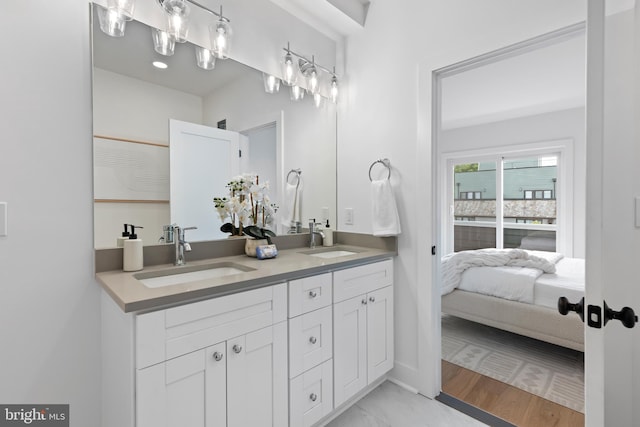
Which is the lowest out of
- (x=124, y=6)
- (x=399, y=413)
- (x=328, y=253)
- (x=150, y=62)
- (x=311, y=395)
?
(x=399, y=413)

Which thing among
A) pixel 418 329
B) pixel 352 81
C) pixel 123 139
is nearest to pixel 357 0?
pixel 352 81

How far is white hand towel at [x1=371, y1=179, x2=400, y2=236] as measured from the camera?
2055 mm

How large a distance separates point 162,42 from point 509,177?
17.0ft

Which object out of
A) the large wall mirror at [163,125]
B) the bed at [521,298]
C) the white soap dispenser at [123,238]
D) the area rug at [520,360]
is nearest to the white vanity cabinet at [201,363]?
the white soap dispenser at [123,238]

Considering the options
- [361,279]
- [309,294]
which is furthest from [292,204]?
[309,294]

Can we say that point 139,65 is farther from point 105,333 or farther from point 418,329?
point 418,329

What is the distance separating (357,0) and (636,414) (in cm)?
274

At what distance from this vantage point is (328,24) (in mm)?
2293

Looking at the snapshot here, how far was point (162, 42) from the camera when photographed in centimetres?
157

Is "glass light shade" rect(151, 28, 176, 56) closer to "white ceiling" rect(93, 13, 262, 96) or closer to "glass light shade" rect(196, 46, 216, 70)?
"white ceiling" rect(93, 13, 262, 96)

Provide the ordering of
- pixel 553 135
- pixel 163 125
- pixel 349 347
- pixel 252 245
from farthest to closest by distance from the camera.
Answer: pixel 553 135 → pixel 252 245 → pixel 349 347 → pixel 163 125

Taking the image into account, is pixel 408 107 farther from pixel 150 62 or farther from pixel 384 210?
pixel 150 62

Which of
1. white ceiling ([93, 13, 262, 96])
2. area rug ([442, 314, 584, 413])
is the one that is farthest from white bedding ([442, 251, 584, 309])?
white ceiling ([93, 13, 262, 96])

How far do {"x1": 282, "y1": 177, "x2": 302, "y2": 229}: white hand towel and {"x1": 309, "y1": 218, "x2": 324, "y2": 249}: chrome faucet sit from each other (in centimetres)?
10
